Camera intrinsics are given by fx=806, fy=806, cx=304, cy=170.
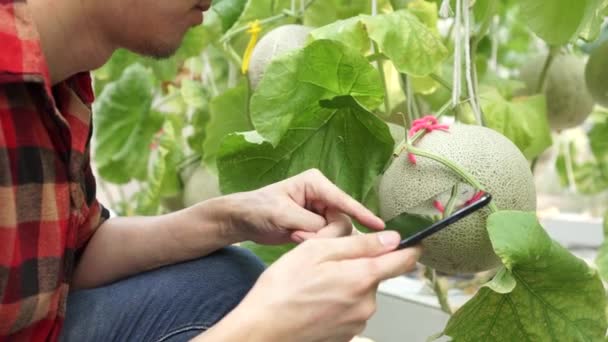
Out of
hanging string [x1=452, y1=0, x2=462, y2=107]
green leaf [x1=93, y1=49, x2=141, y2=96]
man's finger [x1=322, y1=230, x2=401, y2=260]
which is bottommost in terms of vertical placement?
green leaf [x1=93, y1=49, x2=141, y2=96]

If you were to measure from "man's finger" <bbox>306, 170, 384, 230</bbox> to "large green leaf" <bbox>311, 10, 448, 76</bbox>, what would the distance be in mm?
166

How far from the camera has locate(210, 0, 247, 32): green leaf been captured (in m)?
1.34

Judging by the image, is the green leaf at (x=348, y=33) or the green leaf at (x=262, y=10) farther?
the green leaf at (x=262, y=10)

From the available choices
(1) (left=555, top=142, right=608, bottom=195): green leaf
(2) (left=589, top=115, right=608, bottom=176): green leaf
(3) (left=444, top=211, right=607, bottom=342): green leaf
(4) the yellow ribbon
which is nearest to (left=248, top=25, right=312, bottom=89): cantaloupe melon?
(4) the yellow ribbon

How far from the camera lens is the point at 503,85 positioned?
1300 millimetres

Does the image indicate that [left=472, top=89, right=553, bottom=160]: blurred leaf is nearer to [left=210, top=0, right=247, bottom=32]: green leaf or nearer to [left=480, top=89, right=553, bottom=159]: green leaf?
[left=480, top=89, right=553, bottom=159]: green leaf

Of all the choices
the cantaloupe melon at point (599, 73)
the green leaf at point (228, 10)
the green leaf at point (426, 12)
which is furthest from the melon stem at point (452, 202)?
the green leaf at point (228, 10)

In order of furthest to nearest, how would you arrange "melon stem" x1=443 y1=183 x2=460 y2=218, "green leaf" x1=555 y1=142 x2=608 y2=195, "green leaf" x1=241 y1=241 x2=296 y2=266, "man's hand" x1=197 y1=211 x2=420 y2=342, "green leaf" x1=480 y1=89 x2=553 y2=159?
"green leaf" x1=555 y1=142 x2=608 y2=195 < "green leaf" x1=241 y1=241 x2=296 y2=266 < "green leaf" x1=480 y1=89 x2=553 y2=159 < "melon stem" x1=443 y1=183 x2=460 y2=218 < "man's hand" x1=197 y1=211 x2=420 y2=342

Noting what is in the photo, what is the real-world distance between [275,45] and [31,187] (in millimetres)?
443

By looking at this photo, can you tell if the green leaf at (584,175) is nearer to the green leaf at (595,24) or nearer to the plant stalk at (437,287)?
the plant stalk at (437,287)

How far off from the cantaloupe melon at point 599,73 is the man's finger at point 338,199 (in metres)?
0.57

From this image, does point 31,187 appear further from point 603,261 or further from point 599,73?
Result: point 599,73

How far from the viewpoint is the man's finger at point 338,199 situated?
0.81m

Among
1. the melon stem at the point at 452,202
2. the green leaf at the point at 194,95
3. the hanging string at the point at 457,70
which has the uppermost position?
the hanging string at the point at 457,70
